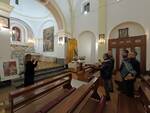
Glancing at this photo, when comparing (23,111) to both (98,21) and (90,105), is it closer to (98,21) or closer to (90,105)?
(90,105)

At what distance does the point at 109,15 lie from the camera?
990cm

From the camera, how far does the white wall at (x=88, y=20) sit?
1060 centimetres

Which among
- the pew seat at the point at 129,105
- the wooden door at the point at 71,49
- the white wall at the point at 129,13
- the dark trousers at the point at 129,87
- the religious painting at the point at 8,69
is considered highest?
the white wall at the point at 129,13

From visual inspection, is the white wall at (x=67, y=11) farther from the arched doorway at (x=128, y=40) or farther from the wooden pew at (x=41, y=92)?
the wooden pew at (x=41, y=92)

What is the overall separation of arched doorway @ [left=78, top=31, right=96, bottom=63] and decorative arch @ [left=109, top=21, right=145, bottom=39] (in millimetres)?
1758

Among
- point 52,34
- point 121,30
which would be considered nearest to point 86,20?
point 121,30

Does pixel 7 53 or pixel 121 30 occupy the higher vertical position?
pixel 121 30

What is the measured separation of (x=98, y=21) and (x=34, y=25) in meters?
8.51

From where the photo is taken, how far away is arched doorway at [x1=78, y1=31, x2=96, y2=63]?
1128cm

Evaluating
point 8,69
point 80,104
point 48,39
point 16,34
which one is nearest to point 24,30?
point 16,34

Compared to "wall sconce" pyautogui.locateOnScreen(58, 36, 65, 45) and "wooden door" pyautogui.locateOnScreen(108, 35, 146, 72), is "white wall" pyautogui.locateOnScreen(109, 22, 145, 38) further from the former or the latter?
"wall sconce" pyautogui.locateOnScreen(58, 36, 65, 45)

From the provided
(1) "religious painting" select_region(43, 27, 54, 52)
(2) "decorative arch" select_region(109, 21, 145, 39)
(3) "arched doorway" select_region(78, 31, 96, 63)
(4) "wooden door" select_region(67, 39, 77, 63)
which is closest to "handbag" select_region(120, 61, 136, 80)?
(2) "decorative arch" select_region(109, 21, 145, 39)

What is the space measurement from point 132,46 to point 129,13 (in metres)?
2.22

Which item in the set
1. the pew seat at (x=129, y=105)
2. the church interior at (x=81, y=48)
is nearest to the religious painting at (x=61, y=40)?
the church interior at (x=81, y=48)
